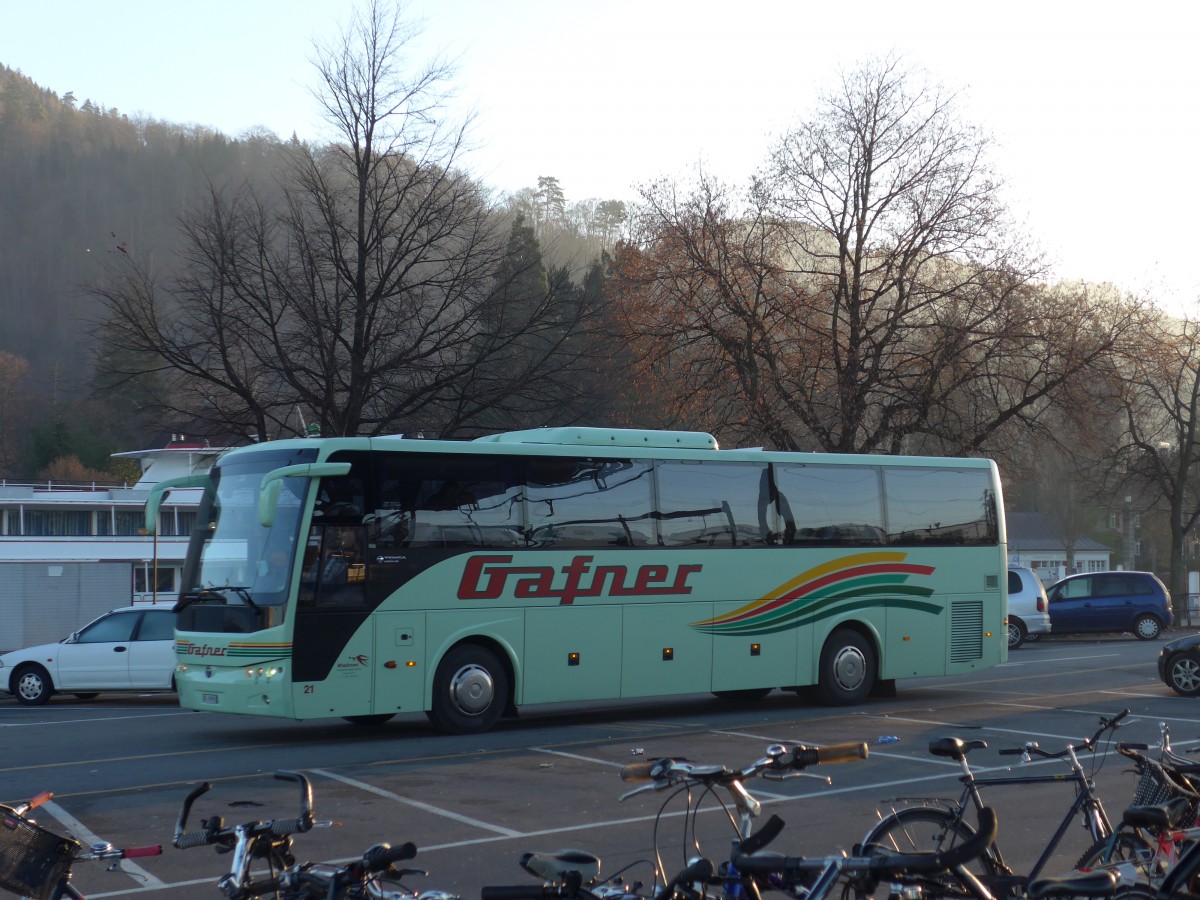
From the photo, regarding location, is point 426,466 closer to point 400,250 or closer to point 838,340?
point 400,250

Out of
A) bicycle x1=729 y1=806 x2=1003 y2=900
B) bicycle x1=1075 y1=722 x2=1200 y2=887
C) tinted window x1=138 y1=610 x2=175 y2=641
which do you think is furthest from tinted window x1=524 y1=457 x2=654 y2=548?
bicycle x1=729 y1=806 x2=1003 y2=900

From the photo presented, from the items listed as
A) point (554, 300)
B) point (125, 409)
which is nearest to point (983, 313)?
point (554, 300)

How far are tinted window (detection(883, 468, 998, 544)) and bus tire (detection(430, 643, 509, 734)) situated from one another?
630 cm

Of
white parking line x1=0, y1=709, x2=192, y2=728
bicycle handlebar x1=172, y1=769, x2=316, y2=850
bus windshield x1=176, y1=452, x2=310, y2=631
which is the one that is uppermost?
bus windshield x1=176, y1=452, x2=310, y2=631

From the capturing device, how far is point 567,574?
1507 centimetres

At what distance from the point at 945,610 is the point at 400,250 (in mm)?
12544

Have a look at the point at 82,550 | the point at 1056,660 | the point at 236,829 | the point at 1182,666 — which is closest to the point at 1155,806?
the point at 236,829

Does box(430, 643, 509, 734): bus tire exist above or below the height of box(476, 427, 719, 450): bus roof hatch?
below

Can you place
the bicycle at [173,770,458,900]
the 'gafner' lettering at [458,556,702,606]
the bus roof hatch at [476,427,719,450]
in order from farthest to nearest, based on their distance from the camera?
the bus roof hatch at [476,427,719,450], the 'gafner' lettering at [458,556,702,606], the bicycle at [173,770,458,900]

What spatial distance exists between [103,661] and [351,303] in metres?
8.16

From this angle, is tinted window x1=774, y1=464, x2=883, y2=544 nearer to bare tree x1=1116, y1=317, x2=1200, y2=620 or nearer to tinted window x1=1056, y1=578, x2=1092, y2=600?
tinted window x1=1056, y1=578, x2=1092, y2=600

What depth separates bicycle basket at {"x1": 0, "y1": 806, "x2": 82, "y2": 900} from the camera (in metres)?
3.97

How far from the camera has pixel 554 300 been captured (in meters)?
26.0

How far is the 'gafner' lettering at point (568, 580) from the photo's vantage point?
47.4ft
